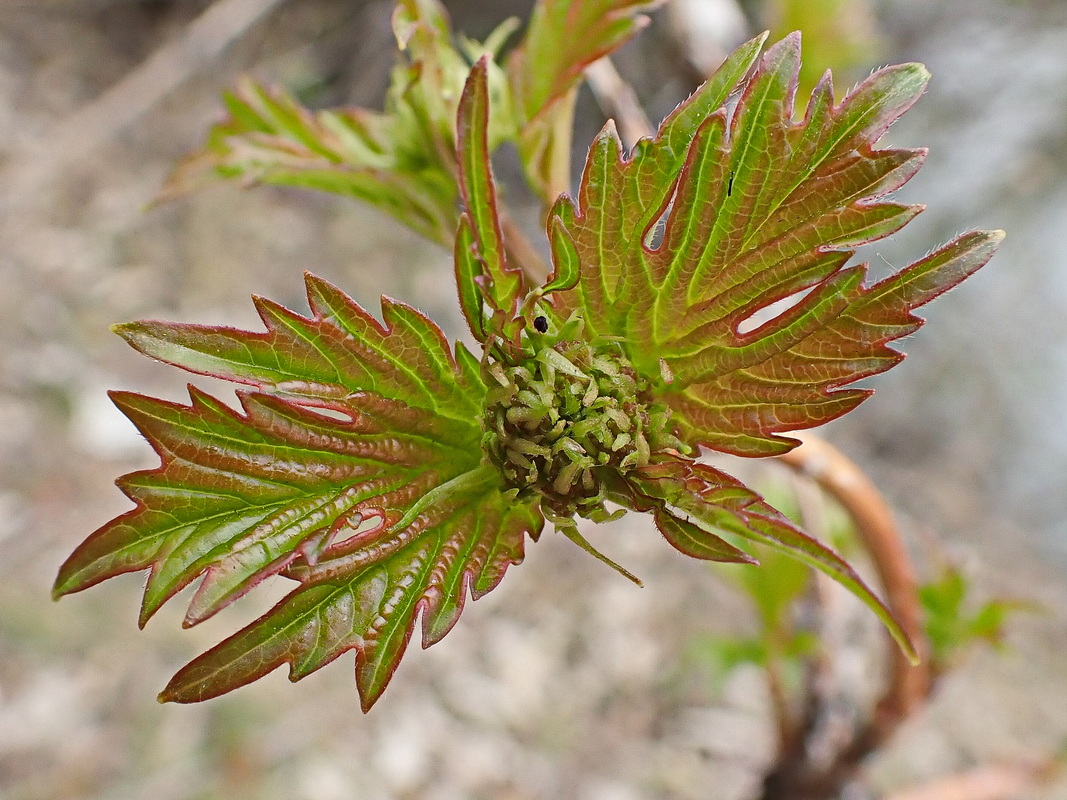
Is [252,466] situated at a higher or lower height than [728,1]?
lower

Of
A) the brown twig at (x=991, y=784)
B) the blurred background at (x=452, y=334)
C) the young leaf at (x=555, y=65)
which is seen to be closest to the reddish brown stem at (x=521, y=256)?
the young leaf at (x=555, y=65)

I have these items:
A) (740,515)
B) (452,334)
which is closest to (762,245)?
(740,515)

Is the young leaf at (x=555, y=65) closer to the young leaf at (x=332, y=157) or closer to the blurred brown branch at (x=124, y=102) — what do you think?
the young leaf at (x=332, y=157)

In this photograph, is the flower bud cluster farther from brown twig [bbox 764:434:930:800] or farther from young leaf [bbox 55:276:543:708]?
brown twig [bbox 764:434:930:800]

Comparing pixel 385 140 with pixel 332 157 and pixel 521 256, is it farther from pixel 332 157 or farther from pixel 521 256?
pixel 521 256

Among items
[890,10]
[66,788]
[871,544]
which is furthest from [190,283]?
[890,10]

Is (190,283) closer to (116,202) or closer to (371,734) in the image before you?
(116,202)
